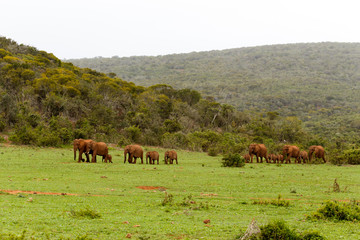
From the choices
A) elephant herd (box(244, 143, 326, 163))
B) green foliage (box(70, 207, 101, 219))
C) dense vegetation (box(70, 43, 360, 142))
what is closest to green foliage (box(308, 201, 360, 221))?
green foliage (box(70, 207, 101, 219))

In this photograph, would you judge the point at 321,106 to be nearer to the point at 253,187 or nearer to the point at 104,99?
the point at 104,99

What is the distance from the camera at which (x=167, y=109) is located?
60656 mm

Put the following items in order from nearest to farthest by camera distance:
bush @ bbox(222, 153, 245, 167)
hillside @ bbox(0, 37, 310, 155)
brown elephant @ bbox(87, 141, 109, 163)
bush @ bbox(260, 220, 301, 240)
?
bush @ bbox(260, 220, 301, 240), brown elephant @ bbox(87, 141, 109, 163), bush @ bbox(222, 153, 245, 167), hillside @ bbox(0, 37, 310, 155)

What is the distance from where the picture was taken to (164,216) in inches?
429

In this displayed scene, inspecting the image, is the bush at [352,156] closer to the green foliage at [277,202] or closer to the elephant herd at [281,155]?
the elephant herd at [281,155]

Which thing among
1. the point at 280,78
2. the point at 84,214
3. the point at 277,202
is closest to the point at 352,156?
the point at 277,202

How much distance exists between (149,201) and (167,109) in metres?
47.6

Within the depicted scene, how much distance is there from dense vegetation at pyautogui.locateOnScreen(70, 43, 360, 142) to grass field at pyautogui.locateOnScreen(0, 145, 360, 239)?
140 ft

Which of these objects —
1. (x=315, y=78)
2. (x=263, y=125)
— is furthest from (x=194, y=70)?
(x=263, y=125)

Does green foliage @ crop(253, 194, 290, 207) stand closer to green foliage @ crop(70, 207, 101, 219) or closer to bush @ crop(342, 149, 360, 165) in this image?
green foliage @ crop(70, 207, 101, 219)

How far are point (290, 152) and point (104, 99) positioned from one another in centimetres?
3289

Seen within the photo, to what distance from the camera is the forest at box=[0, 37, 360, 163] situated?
41.2 metres

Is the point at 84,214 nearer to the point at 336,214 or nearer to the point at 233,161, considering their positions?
the point at 336,214

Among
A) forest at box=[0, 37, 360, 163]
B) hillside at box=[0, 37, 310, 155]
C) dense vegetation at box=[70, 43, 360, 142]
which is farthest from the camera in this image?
dense vegetation at box=[70, 43, 360, 142]
